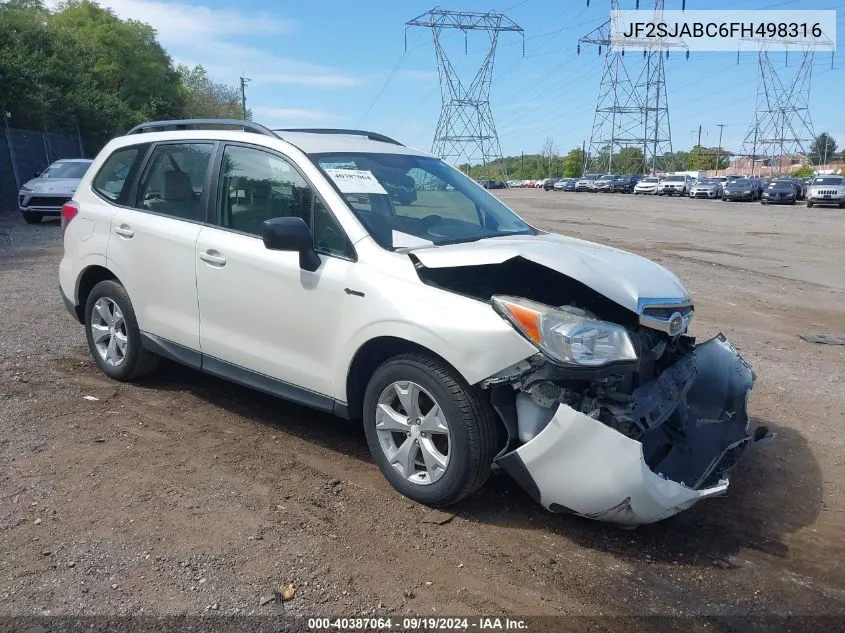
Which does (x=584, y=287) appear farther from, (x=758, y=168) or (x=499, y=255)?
(x=758, y=168)

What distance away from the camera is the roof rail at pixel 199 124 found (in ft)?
15.4

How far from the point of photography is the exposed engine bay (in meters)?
3.17

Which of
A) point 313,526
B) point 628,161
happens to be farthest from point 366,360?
point 628,161

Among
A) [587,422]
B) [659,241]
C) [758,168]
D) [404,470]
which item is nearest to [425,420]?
[404,470]

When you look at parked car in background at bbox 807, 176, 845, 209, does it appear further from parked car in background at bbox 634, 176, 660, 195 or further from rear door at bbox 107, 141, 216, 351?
rear door at bbox 107, 141, 216, 351

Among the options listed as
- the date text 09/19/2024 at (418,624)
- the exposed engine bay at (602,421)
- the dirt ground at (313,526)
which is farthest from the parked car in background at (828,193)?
the date text 09/19/2024 at (418,624)

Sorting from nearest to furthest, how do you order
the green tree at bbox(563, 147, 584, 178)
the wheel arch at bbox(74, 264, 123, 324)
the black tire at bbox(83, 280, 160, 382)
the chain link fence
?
the black tire at bbox(83, 280, 160, 382), the wheel arch at bbox(74, 264, 123, 324), the chain link fence, the green tree at bbox(563, 147, 584, 178)

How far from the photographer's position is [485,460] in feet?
11.5

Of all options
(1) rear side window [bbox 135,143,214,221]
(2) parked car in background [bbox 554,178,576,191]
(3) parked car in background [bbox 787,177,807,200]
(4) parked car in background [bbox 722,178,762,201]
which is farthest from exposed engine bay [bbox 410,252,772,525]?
(2) parked car in background [bbox 554,178,576,191]

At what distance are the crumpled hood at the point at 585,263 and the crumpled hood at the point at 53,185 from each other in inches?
682

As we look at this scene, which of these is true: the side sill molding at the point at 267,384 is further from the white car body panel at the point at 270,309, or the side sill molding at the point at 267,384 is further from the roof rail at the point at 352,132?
the roof rail at the point at 352,132

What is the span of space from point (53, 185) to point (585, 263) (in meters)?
18.3

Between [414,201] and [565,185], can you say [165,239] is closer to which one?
[414,201]

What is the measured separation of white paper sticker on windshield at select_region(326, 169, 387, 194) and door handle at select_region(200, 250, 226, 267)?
89 centimetres
